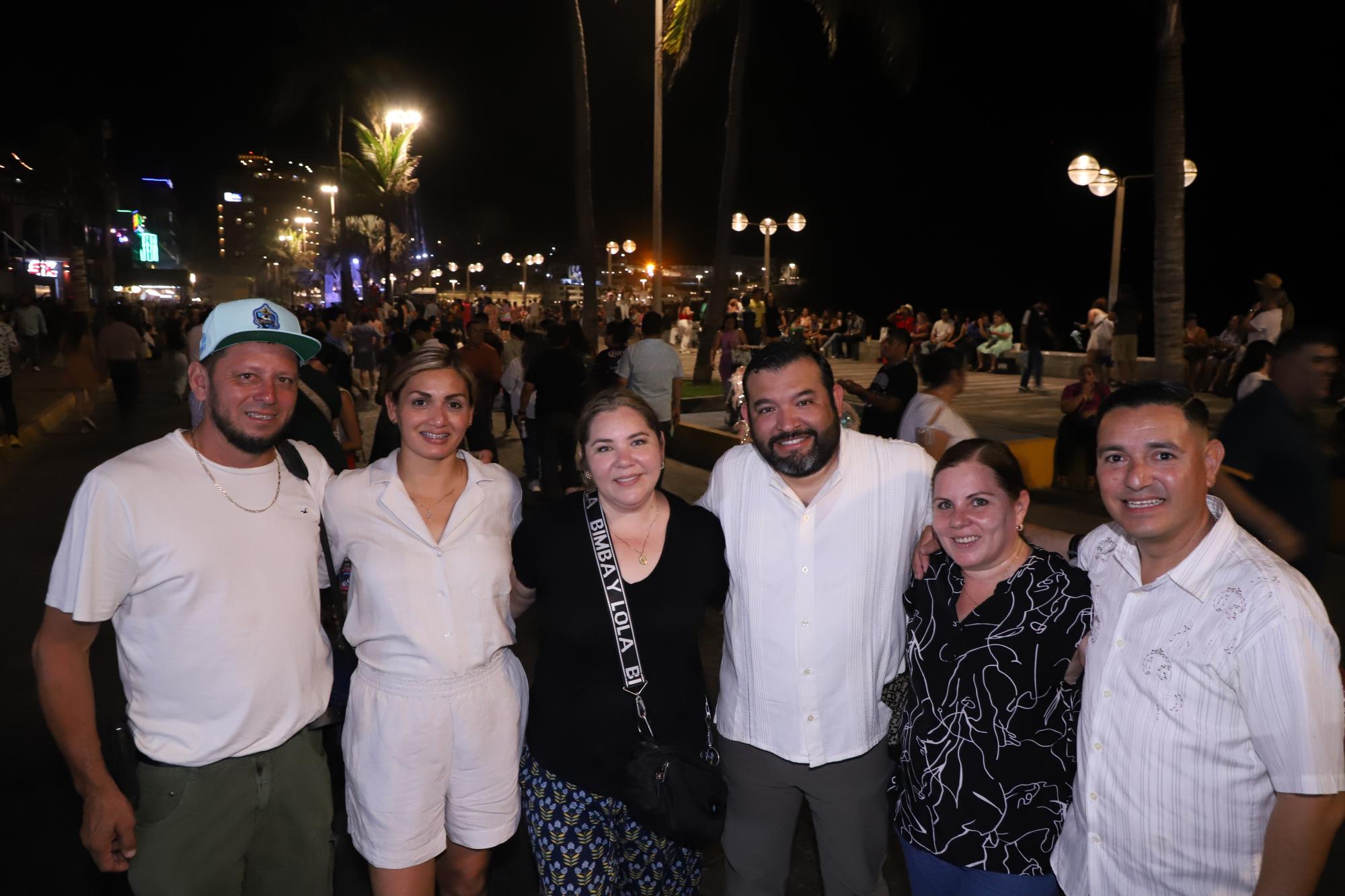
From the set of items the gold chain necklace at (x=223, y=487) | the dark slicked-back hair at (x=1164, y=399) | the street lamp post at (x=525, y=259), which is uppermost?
the street lamp post at (x=525, y=259)

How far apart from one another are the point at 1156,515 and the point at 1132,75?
120 ft

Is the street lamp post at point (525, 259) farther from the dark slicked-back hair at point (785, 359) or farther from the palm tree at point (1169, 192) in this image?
the dark slicked-back hair at point (785, 359)

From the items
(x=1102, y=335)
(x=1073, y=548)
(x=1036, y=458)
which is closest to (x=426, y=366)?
(x=1073, y=548)

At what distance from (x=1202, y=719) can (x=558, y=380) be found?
8.08 metres

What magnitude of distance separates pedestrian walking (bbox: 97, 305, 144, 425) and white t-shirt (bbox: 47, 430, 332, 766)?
16.2 m

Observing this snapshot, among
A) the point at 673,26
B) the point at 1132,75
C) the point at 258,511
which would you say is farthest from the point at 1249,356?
the point at 1132,75

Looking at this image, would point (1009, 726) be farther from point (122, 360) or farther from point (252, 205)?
point (252, 205)

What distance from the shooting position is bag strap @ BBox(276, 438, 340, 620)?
278cm

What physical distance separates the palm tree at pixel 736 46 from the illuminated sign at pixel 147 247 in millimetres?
90990

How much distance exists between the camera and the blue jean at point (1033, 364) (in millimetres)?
20016

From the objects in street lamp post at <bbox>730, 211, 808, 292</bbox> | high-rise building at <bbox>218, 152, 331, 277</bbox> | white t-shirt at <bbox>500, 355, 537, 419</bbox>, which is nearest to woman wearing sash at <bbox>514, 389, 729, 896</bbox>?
white t-shirt at <bbox>500, 355, 537, 419</bbox>

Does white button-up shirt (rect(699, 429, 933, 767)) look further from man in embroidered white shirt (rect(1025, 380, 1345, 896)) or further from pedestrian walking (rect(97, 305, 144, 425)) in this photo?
pedestrian walking (rect(97, 305, 144, 425))

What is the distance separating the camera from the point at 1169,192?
327 inches

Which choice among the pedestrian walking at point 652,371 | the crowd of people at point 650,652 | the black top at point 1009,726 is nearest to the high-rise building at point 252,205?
the pedestrian walking at point 652,371
